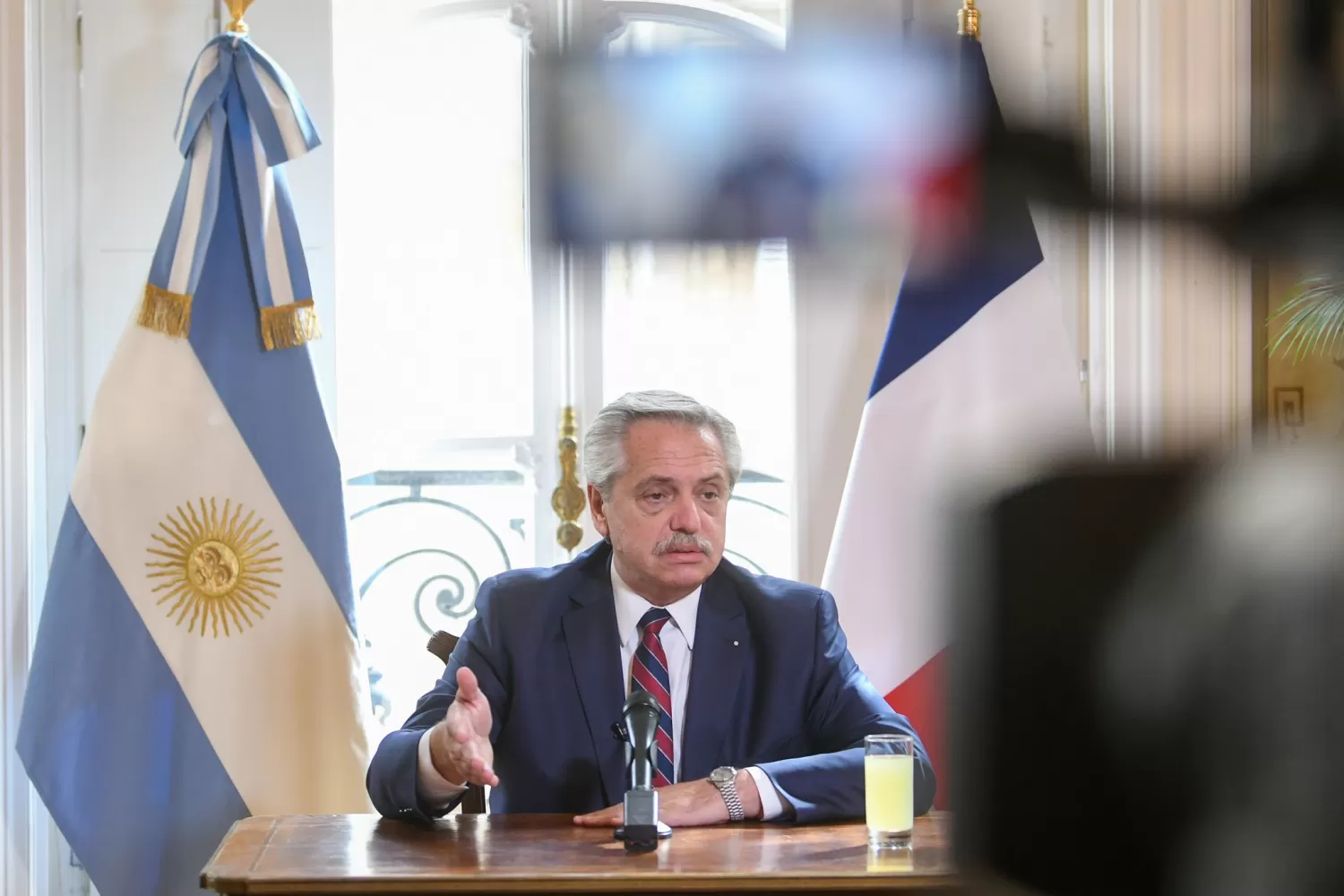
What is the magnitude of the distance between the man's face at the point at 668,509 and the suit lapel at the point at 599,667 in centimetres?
7

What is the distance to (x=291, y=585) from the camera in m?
2.78

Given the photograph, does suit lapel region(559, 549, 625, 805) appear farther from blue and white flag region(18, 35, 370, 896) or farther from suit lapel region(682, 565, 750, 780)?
blue and white flag region(18, 35, 370, 896)

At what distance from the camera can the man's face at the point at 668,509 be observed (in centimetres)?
224

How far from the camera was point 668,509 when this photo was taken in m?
2.28

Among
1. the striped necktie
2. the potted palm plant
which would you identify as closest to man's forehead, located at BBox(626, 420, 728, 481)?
the striped necktie

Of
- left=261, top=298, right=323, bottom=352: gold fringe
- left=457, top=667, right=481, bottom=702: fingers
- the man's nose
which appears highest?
left=261, top=298, right=323, bottom=352: gold fringe

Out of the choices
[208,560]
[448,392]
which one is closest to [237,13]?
[448,392]

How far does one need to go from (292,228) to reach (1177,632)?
9.02 ft

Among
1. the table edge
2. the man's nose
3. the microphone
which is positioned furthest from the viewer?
the man's nose

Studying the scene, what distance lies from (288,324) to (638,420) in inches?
32.8

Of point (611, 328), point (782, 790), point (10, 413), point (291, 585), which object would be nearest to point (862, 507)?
point (611, 328)

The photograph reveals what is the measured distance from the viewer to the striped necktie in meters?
2.14

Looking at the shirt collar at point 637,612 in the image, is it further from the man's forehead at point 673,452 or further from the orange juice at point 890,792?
the orange juice at point 890,792

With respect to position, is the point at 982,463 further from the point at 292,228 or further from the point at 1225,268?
the point at 292,228
